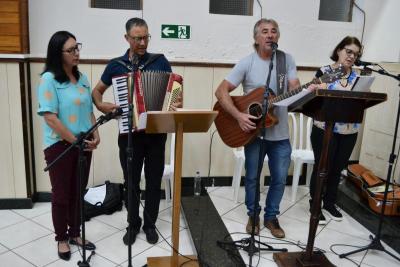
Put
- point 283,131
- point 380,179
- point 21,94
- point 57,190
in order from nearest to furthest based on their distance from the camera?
point 57,190
point 283,131
point 21,94
point 380,179

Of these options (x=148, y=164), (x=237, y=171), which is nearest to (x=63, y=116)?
(x=148, y=164)

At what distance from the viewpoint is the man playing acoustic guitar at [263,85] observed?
2520 mm

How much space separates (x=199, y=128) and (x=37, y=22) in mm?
1926

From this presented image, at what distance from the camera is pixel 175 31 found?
3354 mm

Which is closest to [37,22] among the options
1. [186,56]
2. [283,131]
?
[186,56]

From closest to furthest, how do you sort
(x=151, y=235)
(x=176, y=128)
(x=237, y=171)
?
1. (x=176, y=128)
2. (x=151, y=235)
3. (x=237, y=171)

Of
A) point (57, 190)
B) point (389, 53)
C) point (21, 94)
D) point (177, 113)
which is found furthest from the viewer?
point (389, 53)

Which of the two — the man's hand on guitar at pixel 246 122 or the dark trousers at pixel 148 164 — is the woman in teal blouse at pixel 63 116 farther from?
the man's hand on guitar at pixel 246 122

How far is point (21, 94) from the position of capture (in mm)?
3018

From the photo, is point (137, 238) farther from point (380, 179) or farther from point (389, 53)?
point (389, 53)

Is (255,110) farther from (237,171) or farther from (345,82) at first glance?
(237,171)

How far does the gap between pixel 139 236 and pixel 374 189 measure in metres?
2.07

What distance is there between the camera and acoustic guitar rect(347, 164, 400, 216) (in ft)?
9.79

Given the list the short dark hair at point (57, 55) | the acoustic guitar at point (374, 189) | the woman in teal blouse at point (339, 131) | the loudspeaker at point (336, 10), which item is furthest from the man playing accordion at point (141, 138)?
the loudspeaker at point (336, 10)
